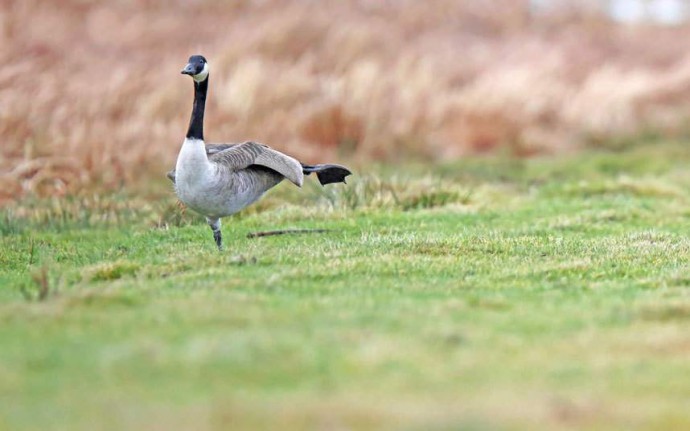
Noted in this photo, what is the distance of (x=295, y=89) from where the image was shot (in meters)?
17.7

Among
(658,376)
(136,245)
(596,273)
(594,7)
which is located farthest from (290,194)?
(594,7)

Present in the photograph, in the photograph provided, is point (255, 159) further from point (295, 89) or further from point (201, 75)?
point (295, 89)

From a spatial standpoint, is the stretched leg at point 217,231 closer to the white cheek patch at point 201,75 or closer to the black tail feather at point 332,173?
the black tail feather at point 332,173

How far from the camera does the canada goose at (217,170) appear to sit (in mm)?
8344

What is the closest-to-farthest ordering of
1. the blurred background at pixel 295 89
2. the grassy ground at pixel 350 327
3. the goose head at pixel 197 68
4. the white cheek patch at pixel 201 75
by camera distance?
the grassy ground at pixel 350 327 < the goose head at pixel 197 68 < the white cheek patch at pixel 201 75 < the blurred background at pixel 295 89

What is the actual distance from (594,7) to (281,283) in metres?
23.5

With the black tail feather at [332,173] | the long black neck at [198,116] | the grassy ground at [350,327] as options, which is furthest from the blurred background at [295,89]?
the long black neck at [198,116]

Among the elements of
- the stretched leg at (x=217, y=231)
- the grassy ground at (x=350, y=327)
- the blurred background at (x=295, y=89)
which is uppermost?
the blurred background at (x=295, y=89)

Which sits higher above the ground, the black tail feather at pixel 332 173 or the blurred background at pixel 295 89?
the blurred background at pixel 295 89

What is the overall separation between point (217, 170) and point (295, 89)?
30.5ft

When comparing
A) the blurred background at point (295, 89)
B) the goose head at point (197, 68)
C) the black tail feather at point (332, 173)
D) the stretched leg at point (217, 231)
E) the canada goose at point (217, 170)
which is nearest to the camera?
the canada goose at point (217, 170)

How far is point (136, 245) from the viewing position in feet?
32.9

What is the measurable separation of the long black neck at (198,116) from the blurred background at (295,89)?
4592 mm

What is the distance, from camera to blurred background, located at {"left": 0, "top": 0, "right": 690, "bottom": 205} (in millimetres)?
14367
